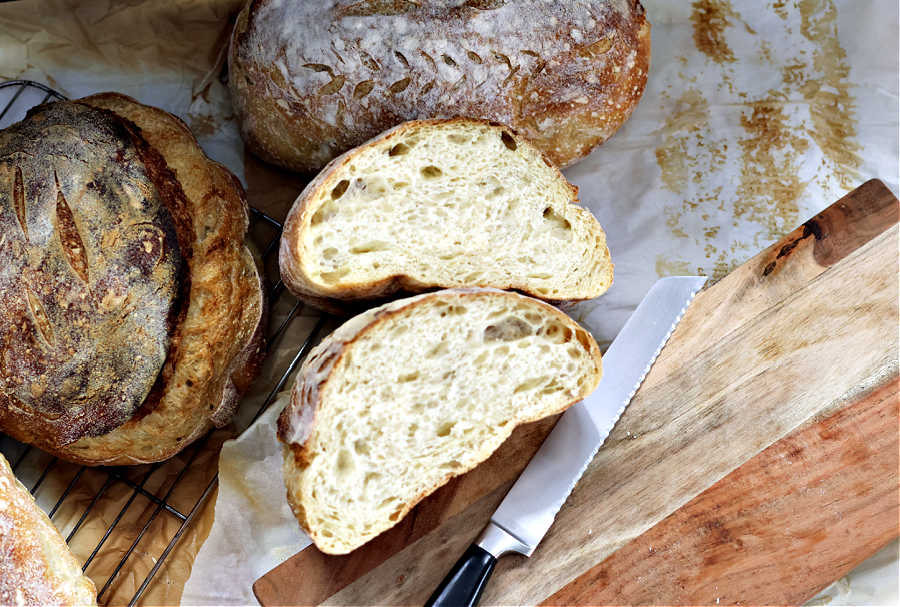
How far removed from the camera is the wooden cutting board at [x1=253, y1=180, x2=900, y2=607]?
2330mm

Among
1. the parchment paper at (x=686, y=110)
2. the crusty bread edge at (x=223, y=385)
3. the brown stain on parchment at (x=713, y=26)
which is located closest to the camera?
the crusty bread edge at (x=223, y=385)

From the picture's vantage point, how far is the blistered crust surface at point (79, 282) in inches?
91.5

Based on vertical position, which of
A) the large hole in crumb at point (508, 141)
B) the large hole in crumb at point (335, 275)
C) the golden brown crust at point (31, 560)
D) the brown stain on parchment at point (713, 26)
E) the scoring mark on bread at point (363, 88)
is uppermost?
the brown stain on parchment at point (713, 26)

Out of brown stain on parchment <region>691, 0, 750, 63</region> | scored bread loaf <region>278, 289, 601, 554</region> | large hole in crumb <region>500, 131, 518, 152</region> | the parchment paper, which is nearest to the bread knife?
scored bread loaf <region>278, 289, 601, 554</region>

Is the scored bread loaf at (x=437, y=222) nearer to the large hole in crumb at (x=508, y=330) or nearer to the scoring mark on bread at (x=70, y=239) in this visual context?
the large hole in crumb at (x=508, y=330)

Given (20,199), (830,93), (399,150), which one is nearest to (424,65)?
(399,150)

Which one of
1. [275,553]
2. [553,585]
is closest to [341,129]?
[275,553]

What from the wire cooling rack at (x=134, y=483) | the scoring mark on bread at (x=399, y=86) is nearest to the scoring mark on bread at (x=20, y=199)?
the wire cooling rack at (x=134, y=483)

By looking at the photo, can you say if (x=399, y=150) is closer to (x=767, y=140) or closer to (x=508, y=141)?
(x=508, y=141)

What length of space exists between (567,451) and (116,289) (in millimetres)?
1397

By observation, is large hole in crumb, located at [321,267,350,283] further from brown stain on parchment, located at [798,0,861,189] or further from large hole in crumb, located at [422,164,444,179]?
brown stain on parchment, located at [798,0,861,189]

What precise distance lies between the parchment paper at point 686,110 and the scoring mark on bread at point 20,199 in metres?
0.74

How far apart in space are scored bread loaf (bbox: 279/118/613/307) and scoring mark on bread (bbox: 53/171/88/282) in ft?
1.87

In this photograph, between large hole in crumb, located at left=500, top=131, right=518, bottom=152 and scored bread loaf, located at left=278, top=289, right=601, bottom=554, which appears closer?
scored bread loaf, located at left=278, top=289, right=601, bottom=554
